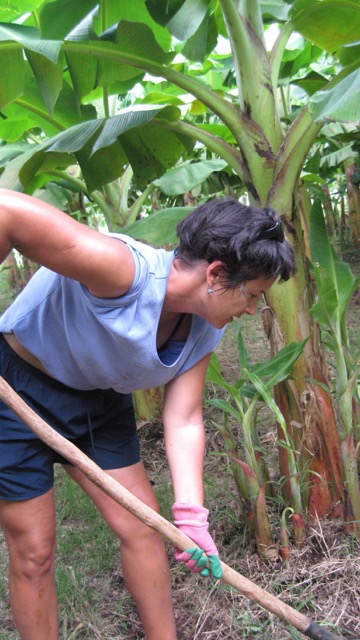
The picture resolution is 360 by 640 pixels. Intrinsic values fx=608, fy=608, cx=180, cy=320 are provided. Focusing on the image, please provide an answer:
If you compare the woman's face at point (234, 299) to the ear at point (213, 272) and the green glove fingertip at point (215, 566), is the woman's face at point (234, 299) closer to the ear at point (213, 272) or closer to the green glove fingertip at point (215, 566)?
the ear at point (213, 272)

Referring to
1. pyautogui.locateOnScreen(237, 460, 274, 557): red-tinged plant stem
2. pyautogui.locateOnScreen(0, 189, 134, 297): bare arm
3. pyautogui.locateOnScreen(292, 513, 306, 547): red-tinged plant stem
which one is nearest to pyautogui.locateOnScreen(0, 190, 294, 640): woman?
pyautogui.locateOnScreen(0, 189, 134, 297): bare arm

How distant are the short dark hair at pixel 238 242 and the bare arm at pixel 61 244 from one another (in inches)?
7.3

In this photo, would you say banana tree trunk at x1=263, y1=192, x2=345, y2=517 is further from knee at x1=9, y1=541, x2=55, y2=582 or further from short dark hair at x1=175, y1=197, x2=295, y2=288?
knee at x1=9, y1=541, x2=55, y2=582

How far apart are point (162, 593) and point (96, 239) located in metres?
1.02

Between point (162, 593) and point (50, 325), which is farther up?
point (50, 325)

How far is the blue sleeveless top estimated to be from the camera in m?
1.41

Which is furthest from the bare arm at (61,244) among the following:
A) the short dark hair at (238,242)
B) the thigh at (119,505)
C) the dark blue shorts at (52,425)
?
the thigh at (119,505)

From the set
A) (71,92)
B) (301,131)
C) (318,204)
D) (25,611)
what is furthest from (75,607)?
(71,92)

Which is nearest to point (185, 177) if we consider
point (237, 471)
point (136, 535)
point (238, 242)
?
point (237, 471)

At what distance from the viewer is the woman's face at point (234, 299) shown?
1.43 meters

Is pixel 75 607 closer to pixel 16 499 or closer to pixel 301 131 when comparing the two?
pixel 16 499

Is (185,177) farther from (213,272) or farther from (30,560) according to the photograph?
(30,560)

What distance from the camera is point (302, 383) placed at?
84.8 inches

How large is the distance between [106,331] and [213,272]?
0.96 ft
